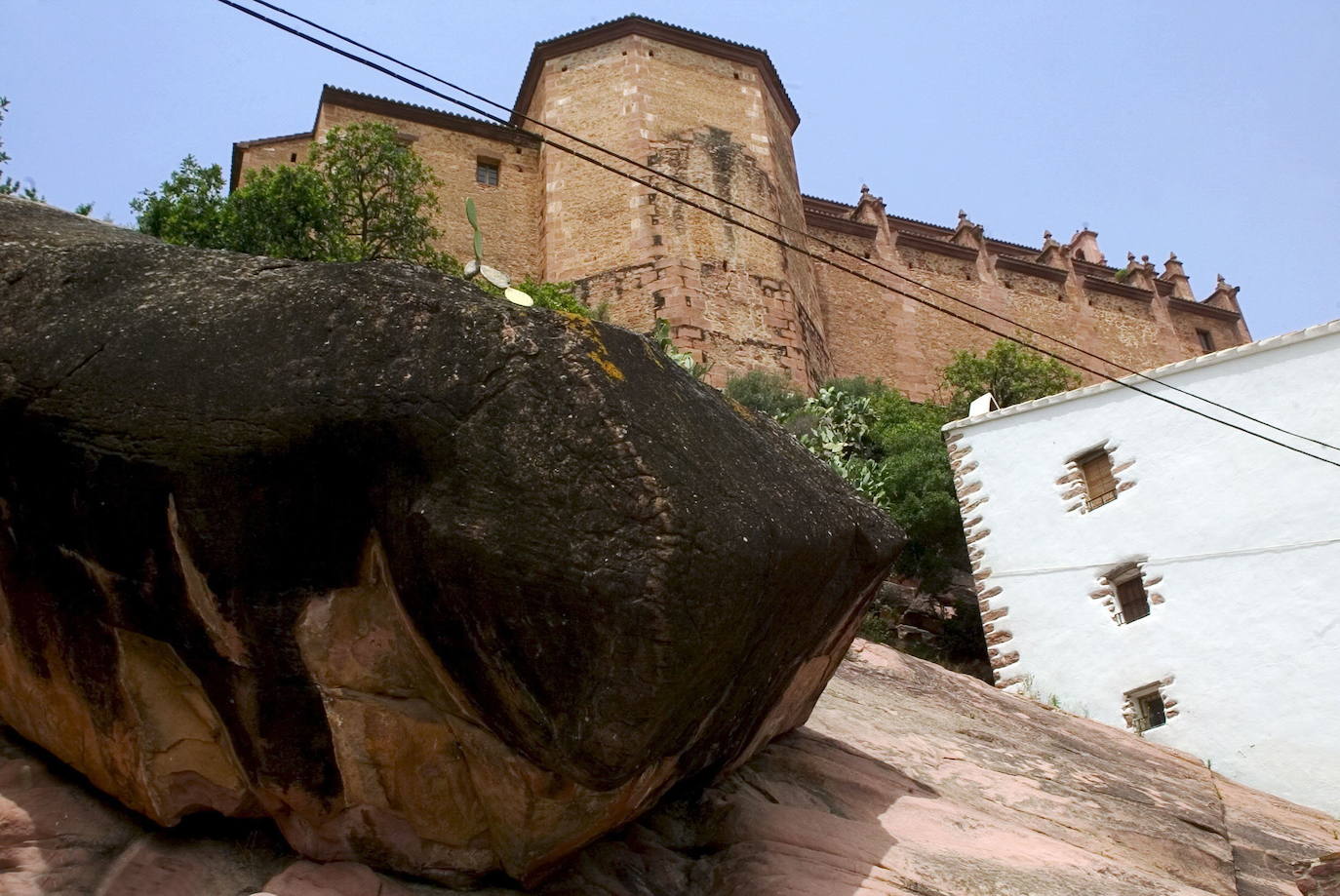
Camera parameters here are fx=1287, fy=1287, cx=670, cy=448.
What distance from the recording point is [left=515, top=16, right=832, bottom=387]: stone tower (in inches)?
1108

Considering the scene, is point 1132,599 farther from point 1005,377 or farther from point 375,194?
point 375,194

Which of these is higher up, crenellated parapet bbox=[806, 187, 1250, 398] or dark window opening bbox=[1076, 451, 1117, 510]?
crenellated parapet bbox=[806, 187, 1250, 398]

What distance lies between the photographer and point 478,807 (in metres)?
5.20

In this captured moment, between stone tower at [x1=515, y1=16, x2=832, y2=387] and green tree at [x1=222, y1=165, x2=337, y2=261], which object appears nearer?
green tree at [x1=222, y1=165, x2=337, y2=261]

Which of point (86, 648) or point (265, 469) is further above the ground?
point (265, 469)

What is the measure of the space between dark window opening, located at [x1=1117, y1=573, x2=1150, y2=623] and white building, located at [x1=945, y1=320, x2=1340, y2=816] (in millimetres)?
19

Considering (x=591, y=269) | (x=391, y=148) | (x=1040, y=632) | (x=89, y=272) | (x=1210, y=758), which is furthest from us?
(x=591, y=269)

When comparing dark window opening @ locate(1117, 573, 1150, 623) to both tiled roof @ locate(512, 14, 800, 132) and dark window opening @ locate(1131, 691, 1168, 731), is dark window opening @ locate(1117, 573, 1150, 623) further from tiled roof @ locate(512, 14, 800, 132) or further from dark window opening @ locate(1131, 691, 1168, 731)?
tiled roof @ locate(512, 14, 800, 132)

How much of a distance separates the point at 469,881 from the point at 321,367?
215 centimetres

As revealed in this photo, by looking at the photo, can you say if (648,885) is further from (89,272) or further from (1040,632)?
(1040,632)

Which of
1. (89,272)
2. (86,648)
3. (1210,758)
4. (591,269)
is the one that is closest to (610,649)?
(86,648)

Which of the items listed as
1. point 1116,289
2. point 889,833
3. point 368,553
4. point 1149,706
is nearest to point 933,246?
point 1116,289

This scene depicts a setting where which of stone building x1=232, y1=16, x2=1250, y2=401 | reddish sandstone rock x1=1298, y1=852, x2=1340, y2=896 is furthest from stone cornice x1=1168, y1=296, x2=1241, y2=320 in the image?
reddish sandstone rock x1=1298, y1=852, x2=1340, y2=896

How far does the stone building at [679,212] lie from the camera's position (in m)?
28.4
